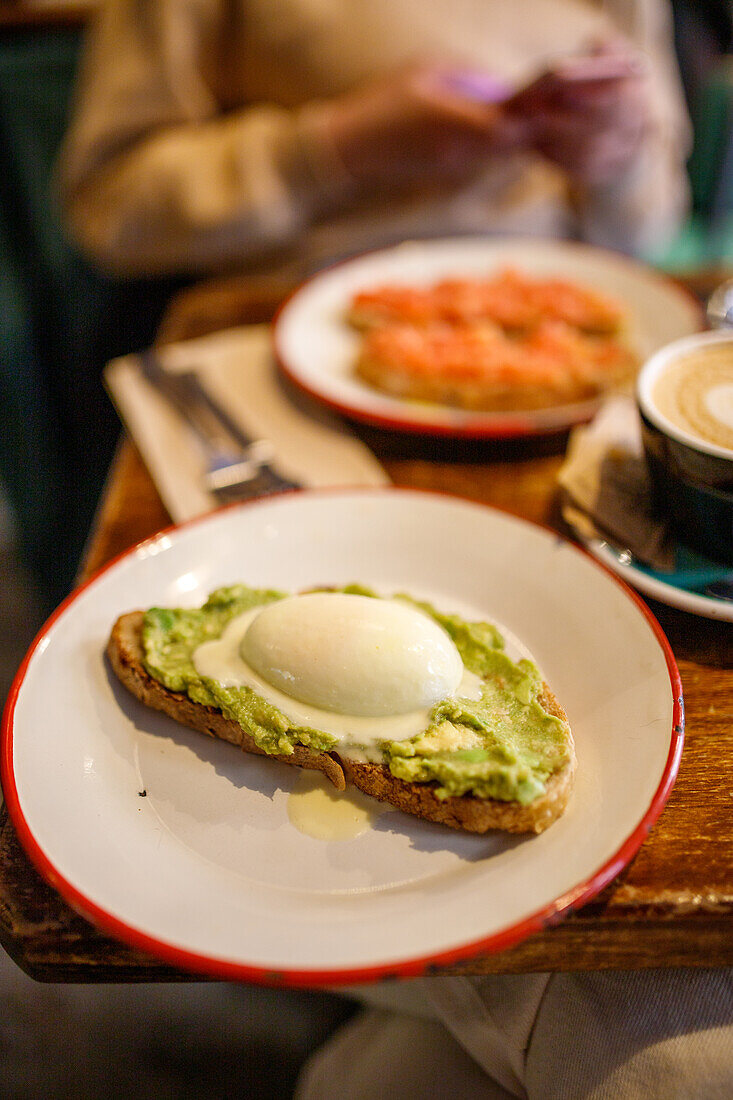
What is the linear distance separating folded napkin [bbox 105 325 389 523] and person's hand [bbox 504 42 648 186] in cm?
80

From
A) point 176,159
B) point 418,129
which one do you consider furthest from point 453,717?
point 176,159

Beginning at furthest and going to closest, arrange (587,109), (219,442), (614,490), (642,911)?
(587,109), (219,442), (614,490), (642,911)

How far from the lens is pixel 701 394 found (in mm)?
1071

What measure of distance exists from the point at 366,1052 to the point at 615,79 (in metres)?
1.83

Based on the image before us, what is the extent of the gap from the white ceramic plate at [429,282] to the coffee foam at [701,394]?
0.24 m

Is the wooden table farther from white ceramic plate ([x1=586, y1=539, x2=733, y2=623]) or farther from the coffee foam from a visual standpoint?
the coffee foam

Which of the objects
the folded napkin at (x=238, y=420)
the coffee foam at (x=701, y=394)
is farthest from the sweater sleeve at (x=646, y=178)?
Result: the coffee foam at (x=701, y=394)

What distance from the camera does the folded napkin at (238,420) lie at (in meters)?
1.29

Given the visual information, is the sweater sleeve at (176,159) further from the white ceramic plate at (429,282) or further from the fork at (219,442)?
the fork at (219,442)

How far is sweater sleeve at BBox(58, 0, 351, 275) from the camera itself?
2.01m

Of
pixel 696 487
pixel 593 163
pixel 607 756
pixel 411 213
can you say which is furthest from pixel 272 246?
pixel 607 756

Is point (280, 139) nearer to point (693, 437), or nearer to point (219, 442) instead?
point (219, 442)

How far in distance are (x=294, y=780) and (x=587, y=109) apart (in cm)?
162

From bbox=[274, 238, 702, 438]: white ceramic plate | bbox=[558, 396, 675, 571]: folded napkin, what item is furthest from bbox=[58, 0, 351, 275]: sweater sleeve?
bbox=[558, 396, 675, 571]: folded napkin
